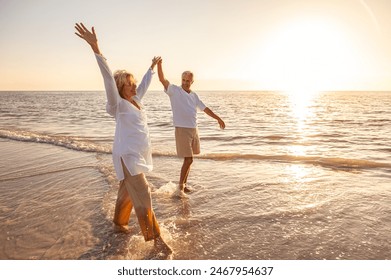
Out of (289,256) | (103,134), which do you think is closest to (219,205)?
(289,256)

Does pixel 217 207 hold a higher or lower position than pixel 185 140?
lower

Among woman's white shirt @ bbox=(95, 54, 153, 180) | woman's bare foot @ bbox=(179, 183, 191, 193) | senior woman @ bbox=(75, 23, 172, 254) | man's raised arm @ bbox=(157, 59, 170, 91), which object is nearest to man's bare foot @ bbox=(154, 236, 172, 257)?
senior woman @ bbox=(75, 23, 172, 254)

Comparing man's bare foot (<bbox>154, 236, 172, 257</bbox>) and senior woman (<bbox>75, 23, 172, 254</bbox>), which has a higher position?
senior woman (<bbox>75, 23, 172, 254</bbox>)

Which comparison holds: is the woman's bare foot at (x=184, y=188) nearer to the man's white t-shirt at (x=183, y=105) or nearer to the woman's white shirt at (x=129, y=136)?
the man's white t-shirt at (x=183, y=105)

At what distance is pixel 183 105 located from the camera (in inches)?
205

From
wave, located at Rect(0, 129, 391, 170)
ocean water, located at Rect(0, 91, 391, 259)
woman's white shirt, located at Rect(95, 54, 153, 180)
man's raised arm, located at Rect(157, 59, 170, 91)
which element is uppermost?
man's raised arm, located at Rect(157, 59, 170, 91)

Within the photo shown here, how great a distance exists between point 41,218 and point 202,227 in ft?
8.00

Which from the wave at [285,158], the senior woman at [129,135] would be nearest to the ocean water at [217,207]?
the wave at [285,158]

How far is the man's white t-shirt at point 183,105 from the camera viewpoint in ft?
16.8

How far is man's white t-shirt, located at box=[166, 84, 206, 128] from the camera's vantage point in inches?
202

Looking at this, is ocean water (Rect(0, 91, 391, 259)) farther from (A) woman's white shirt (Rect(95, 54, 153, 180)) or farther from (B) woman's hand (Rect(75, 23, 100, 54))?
(B) woman's hand (Rect(75, 23, 100, 54))

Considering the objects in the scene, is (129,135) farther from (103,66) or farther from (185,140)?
(185,140)

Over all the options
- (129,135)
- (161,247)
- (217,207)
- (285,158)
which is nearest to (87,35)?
(129,135)

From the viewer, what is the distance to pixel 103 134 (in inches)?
577
